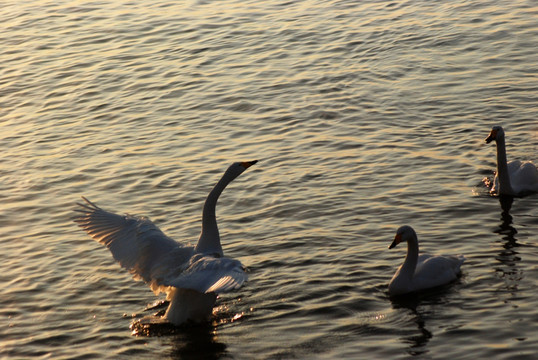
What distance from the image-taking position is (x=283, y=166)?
51.4ft

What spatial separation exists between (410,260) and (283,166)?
15.3 feet

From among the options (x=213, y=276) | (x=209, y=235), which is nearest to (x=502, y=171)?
(x=209, y=235)

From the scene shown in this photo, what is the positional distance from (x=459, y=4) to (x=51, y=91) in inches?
408

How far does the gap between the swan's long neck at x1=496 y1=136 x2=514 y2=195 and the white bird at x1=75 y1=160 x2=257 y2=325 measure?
4.69 meters

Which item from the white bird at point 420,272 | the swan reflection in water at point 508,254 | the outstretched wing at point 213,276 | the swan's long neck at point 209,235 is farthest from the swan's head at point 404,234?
the outstretched wing at point 213,276

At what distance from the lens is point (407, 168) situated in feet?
49.2

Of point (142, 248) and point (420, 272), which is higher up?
point (142, 248)

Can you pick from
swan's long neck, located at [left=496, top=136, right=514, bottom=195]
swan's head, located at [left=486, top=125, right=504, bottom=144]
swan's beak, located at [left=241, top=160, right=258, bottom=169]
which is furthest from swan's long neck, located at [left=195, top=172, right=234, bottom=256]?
swan's head, located at [left=486, top=125, right=504, bottom=144]

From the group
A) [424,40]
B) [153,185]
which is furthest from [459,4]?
[153,185]

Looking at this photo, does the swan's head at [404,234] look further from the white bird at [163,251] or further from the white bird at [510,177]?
the white bird at [510,177]

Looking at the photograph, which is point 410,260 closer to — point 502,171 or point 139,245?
point 139,245

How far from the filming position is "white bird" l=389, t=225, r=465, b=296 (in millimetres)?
11164

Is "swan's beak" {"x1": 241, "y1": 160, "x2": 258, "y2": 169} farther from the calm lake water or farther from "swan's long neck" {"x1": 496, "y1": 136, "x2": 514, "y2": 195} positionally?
"swan's long neck" {"x1": 496, "y1": 136, "x2": 514, "y2": 195}

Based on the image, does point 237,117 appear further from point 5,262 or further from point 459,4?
point 459,4
